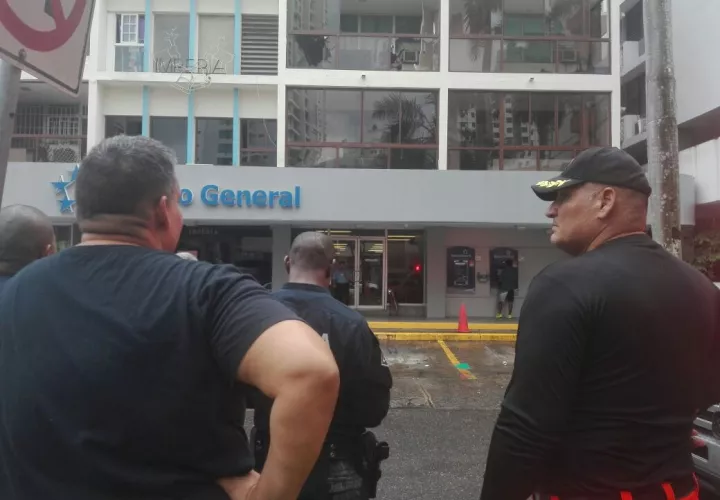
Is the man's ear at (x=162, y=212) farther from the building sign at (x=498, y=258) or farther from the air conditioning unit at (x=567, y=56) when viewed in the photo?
the air conditioning unit at (x=567, y=56)

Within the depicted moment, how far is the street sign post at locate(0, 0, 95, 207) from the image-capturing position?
1.77m

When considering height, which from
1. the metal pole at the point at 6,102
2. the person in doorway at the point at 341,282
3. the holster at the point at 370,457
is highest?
the metal pole at the point at 6,102

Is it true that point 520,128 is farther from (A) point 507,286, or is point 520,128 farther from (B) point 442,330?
(B) point 442,330

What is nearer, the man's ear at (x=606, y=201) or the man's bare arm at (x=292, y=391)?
the man's bare arm at (x=292, y=391)

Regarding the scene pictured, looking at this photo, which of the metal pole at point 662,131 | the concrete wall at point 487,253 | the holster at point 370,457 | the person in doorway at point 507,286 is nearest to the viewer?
the holster at point 370,457

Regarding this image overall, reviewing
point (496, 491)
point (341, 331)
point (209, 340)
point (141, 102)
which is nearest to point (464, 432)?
point (341, 331)

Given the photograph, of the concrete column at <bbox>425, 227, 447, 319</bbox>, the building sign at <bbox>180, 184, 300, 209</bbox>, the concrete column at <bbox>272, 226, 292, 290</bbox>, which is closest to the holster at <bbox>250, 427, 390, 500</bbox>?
the building sign at <bbox>180, 184, 300, 209</bbox>

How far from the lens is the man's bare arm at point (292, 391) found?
1.20m

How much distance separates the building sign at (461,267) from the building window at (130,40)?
36.9ft

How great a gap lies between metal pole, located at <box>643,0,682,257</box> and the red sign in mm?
6231

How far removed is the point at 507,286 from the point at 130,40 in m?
13.7

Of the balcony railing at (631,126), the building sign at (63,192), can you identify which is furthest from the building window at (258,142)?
the balcony railing at (631,126)

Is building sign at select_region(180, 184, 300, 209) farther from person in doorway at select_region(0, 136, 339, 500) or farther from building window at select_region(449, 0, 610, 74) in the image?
person in doorway at select_region(0, 136, 339, 500)

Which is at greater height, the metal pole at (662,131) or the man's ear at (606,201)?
the metal pole at (662,131)
